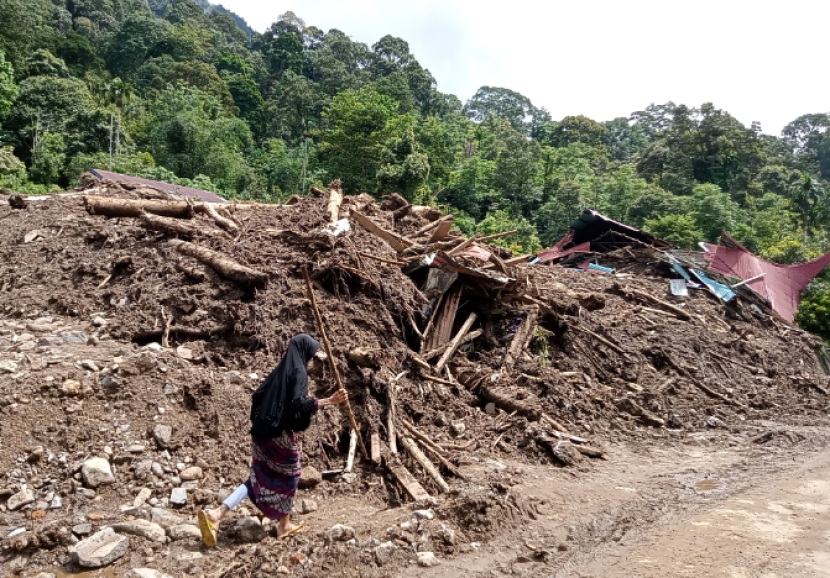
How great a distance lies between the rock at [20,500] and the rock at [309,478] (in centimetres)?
185

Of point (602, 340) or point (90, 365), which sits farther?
point (602, 340)

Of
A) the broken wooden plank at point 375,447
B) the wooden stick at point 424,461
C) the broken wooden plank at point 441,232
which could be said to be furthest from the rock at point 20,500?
the broken wooden plank at point 441,232

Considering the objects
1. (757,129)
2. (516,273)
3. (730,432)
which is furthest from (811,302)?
(757,129)

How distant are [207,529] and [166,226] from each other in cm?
443

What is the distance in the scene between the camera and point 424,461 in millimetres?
5012

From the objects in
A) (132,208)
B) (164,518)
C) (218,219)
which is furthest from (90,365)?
(218,219)

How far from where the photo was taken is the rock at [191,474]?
412 centimetres

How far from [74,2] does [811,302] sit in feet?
269

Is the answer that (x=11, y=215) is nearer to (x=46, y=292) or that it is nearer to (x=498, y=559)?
(x=46, y=292)

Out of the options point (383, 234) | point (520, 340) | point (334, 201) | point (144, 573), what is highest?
point (334, 201)

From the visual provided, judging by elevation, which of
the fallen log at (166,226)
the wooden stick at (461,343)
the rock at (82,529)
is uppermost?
the fallen log at (166,226)

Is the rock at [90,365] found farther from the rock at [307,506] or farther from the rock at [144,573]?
the rock at [307,506]

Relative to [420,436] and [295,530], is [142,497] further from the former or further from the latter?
[420,436]

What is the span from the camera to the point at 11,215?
29.7ft
